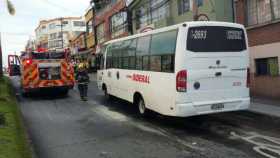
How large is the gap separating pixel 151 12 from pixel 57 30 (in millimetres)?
96008

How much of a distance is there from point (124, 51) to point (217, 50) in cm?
465

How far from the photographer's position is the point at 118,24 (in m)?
36.5

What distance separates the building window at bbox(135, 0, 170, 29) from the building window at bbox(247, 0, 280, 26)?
25.0 feet

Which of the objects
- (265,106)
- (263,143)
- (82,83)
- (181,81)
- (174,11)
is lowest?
(263,143)

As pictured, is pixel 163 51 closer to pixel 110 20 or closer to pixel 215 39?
pixel 215 39

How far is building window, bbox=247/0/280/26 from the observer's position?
1475 cm

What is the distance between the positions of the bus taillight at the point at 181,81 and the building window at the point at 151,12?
555 inches

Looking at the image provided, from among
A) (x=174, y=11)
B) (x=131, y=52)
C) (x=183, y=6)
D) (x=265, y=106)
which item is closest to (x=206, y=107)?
(x=265, y=106)

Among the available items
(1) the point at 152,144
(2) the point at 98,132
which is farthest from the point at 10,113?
(1) the point at 152,144

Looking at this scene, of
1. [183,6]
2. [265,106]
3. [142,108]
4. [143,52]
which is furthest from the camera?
[183,6]

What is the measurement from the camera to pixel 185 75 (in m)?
9.57

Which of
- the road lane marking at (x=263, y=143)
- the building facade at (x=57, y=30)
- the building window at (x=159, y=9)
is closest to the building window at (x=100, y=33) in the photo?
the building window at (x=159, y=9)

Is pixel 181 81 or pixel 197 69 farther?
pixel 197 69

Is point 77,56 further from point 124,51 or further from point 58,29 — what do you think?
point 58,29
